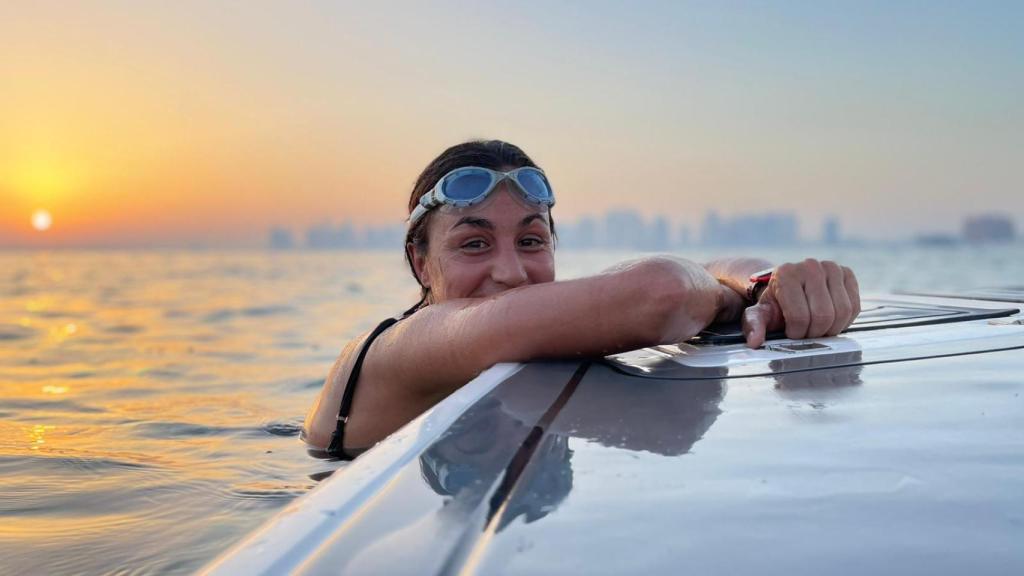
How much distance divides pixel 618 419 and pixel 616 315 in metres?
0.53

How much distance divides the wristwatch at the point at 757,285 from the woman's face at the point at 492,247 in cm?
60

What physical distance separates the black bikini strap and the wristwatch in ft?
3.45

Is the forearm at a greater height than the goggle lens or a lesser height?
lesser

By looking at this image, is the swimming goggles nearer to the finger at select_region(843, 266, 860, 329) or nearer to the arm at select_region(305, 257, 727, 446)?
the arm at select_region(305, 257, 727, 446)

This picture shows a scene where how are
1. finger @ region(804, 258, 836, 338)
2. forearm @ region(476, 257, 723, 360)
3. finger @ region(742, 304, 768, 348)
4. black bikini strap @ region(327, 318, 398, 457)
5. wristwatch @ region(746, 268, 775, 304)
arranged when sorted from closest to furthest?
forearm @ region(476, 257, 723, 360) → finger @ region(742, 304, 768, 348) → finger @ region(804, 258, 836, 338) → black bikini strap @ region(327, 318, 398, 457) → wristwatch @ region(746, 268, 775, 304)

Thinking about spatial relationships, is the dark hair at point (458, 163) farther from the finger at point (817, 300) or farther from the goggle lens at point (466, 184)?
the finger at point (817, 300)

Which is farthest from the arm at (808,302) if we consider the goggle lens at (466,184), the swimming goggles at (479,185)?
the goggle lens at (466,184)

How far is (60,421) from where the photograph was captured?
3.75 meters

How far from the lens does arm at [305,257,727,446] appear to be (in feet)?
5.60

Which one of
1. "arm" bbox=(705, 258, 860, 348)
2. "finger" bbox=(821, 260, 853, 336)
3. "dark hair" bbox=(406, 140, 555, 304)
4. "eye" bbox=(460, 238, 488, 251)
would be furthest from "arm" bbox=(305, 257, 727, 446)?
"dark hair" bbox=(406, 140, 555, 304)

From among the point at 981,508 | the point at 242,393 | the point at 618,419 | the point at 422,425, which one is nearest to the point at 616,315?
the point at 618,419

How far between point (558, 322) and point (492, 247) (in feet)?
2.55

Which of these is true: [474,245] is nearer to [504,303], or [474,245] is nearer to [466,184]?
[466,184]

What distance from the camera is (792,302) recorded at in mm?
2074
